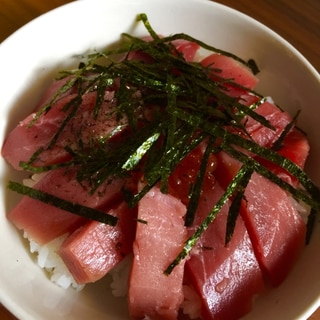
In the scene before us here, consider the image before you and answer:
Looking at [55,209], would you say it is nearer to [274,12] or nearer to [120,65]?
[120,65]

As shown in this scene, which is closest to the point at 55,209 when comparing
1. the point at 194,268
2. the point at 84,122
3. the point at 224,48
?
the point at 84,122

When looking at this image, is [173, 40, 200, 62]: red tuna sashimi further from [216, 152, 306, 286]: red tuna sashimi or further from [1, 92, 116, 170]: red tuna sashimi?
[216, 152, 306, 286]: red tuna sashimi

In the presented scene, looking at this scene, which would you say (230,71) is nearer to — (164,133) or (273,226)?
(164,133)

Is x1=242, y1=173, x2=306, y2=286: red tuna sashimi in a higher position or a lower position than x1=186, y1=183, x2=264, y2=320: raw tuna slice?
higher

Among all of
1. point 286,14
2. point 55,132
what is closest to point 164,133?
point 55,132

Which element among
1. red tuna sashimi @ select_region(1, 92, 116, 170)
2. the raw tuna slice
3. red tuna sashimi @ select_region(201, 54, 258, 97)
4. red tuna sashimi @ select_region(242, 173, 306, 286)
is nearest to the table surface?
red tuna sashimi @ select_region(201, 54, 258, 97)

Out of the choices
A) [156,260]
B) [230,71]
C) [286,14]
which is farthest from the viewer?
[286,14]

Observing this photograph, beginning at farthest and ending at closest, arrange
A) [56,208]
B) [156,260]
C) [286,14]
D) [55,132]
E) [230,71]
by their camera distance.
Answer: [286,14] < [230,71] < [55,132] < [56,208] < [156,260]
